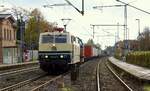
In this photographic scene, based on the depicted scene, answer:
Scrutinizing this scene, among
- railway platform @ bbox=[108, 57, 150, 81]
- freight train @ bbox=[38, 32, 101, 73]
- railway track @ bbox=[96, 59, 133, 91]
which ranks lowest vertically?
railway track @ bbox=[96, 59, 133, 91]

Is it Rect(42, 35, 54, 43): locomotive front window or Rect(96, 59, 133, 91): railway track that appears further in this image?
Rect(42, 35, 54, 43): locomotive front window

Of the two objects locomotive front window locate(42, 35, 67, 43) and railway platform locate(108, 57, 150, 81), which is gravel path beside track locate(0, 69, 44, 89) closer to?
locomotive front window locate(42, 35, 67, 43)

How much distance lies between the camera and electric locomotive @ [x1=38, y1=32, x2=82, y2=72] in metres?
31.0

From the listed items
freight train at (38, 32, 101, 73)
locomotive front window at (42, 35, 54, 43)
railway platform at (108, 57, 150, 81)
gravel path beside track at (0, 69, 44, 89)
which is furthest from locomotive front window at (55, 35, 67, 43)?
railway platform at (108, 57, 150, 81)

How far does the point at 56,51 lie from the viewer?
3117cm

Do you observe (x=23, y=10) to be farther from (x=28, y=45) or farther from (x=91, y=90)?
(x=91, y=90)

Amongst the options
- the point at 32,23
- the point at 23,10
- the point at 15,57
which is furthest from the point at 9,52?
the point at 32,23

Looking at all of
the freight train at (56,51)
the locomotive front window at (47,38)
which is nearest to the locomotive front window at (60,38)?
the freight train at (56,51)

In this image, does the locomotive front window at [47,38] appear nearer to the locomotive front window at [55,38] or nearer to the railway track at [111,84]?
the locomotive front window at [55,38]

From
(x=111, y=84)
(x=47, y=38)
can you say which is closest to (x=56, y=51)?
(x=47, y=38)

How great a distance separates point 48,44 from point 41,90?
38.8 ft

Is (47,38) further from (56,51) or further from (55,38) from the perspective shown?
(56,51)

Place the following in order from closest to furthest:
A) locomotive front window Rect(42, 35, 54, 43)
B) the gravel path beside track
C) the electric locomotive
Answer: the gravel path beside track < the electric locomotive < locomotive front window Rect(42, 35, 54, 43)

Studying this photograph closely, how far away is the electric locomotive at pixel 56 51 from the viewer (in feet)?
102
